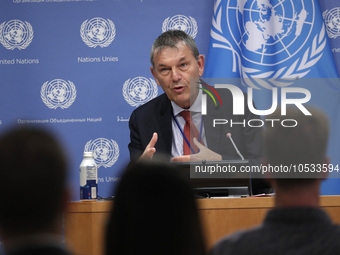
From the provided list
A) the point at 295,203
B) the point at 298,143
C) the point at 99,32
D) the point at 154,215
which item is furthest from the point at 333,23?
the point at 154,215

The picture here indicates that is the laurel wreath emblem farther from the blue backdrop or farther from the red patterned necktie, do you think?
the red patterned necktie

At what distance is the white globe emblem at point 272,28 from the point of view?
14.4ft

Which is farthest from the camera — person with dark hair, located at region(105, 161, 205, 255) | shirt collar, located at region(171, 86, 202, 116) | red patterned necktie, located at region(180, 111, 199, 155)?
shirt collar, located at region(171, 86, 202, 116)

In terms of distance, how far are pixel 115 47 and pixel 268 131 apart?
3.60 m

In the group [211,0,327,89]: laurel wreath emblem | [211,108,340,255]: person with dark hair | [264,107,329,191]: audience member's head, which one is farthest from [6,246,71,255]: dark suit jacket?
[211,0,327,89]: laurel wreath emblem

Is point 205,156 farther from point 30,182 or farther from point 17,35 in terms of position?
point 17,35

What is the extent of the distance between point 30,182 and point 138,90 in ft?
12.4

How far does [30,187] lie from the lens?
0.87 metres

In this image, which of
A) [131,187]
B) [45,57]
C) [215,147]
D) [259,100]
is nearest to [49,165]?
[131,187]

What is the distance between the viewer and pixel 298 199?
115 cm

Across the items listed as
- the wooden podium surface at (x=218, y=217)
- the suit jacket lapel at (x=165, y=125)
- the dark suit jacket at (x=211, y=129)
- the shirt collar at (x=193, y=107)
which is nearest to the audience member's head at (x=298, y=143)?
the wooden podium surface at (x=218, y=217)

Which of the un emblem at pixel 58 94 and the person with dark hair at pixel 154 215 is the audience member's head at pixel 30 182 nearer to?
the person with dark hair at pixel 154 215

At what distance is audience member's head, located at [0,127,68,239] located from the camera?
868 mm

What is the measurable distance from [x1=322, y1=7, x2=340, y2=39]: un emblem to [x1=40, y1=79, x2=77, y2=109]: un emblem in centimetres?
227
